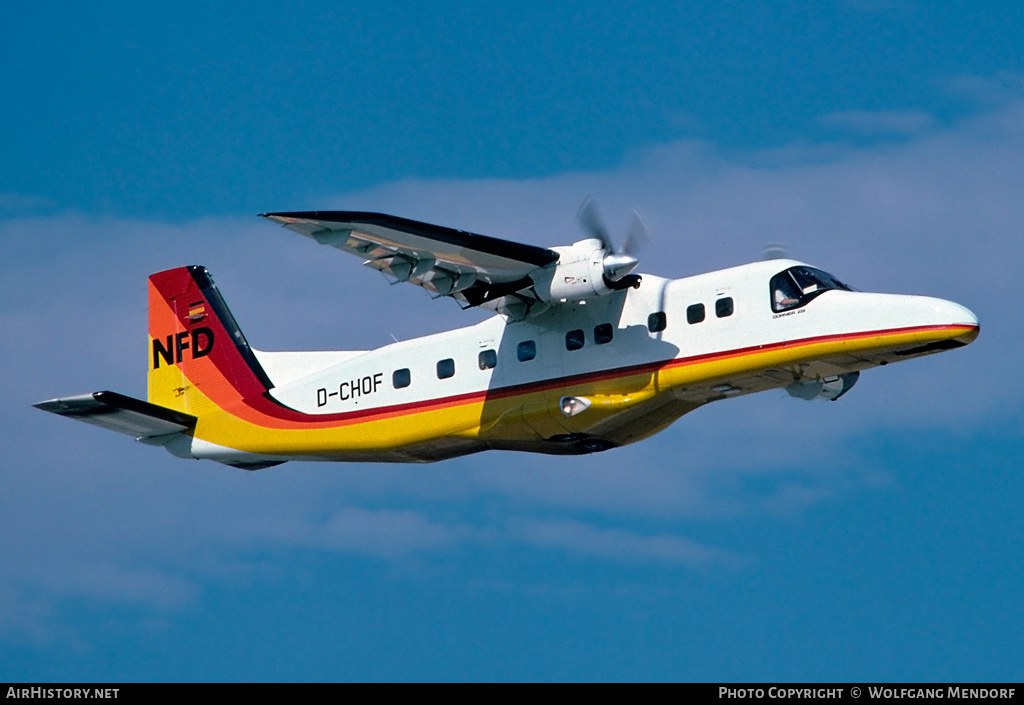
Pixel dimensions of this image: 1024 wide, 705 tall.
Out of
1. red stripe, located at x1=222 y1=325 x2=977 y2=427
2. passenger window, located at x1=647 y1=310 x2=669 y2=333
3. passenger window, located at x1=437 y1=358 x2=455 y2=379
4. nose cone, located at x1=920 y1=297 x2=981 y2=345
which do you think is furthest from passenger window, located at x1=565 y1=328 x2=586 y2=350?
nose cone, located at x1=920 y1=297 x2=981 y2=345

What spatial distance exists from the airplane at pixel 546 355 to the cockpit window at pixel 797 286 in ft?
0.07

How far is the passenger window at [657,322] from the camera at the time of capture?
78.8 feet

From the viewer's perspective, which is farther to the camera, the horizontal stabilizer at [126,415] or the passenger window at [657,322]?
the horizontal stabilizer at [126,415]

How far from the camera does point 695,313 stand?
23875 mm

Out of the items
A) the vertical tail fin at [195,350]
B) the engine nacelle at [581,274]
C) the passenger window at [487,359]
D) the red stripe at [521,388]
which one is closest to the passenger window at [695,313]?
the red stripe at [521,388]

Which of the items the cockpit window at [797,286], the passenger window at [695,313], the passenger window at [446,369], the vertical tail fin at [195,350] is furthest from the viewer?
the vertical tail fin at [195,350]

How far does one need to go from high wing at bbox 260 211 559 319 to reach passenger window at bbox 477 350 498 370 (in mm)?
698

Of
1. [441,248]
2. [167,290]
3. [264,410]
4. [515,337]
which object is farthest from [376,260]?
[167,290]

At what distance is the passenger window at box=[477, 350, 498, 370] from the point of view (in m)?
25.1

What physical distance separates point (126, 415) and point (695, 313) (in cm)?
969

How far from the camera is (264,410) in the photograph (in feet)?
89.8

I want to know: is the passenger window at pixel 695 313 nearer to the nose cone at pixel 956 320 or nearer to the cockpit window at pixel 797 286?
the cockpit window at pixel 797 286

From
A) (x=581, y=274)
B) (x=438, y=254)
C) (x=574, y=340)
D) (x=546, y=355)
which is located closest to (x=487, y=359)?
(x=546, y=355)

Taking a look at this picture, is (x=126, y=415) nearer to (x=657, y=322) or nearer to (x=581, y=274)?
(x=581, y=274)
